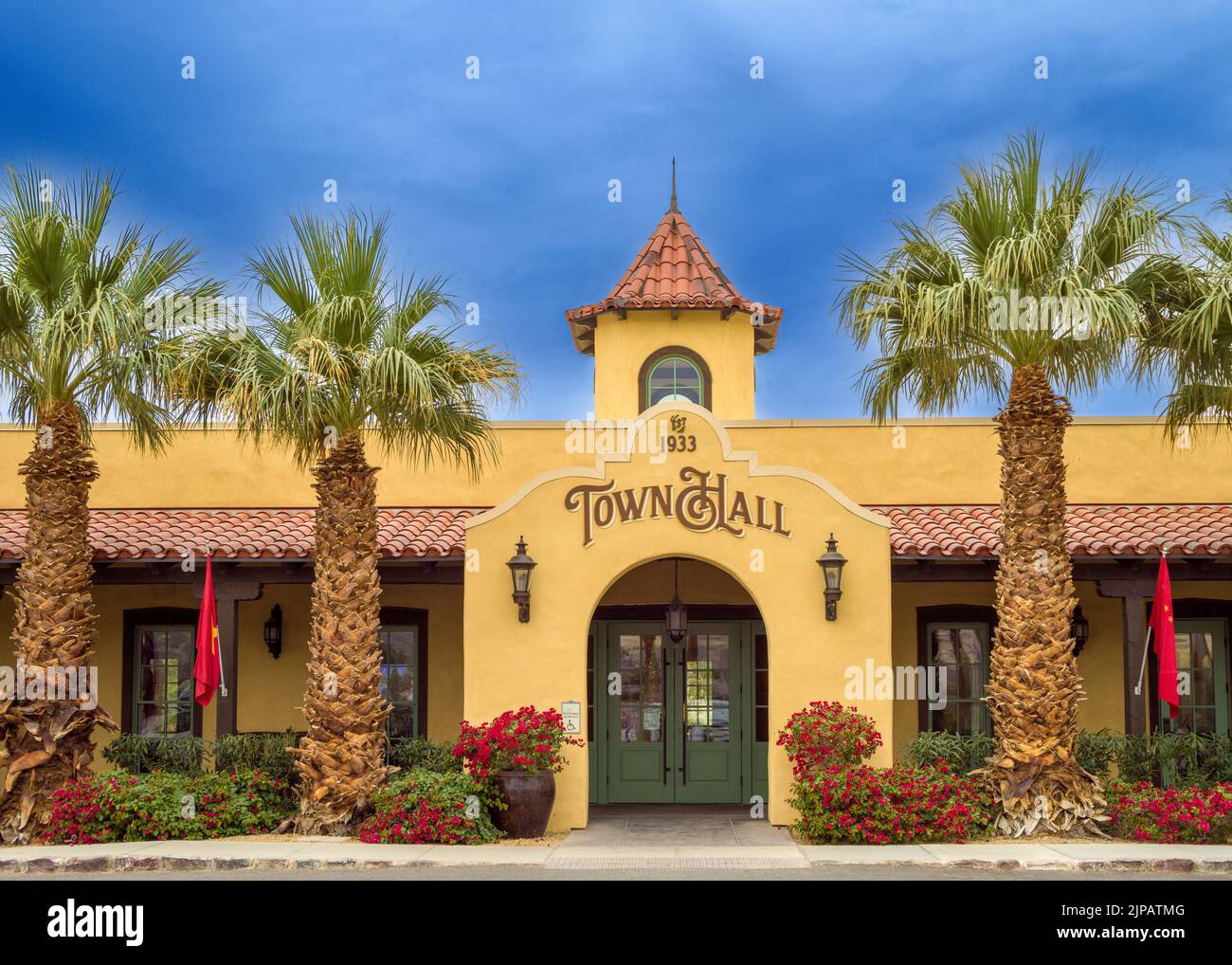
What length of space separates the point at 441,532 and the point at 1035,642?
7320mm

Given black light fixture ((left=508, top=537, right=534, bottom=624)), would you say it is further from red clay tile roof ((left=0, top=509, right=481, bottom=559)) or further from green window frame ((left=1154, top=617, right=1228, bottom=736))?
green window frame ((left=1154, top=617, right=1228, bottom=736))

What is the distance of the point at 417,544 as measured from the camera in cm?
1498

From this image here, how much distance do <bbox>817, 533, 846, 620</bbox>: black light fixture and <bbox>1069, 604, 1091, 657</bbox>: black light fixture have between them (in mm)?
3846

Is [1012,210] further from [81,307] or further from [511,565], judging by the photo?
[81,307]

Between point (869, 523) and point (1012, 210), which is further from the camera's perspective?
point (869, 523)

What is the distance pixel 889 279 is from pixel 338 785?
7.91 meters

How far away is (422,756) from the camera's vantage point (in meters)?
15.0

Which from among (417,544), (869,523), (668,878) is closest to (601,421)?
(417,544)

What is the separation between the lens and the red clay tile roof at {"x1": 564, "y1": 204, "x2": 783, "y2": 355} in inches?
776

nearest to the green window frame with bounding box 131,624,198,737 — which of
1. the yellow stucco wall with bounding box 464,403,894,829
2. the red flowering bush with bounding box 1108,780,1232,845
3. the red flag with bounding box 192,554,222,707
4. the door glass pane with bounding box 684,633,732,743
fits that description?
the red flag with bounding box 192,554,222,707

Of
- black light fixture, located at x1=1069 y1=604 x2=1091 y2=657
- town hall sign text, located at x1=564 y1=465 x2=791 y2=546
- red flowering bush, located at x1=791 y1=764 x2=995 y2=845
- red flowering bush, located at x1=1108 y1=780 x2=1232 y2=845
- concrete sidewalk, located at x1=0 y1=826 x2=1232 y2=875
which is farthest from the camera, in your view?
black light fixture, located at x1=1069 y1=604 x2=1091 y2=657

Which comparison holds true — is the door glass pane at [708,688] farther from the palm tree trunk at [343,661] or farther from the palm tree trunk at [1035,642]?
the palm tree trunk at [343,661]

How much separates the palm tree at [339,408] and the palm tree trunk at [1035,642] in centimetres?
575

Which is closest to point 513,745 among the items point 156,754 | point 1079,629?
point 156,754
